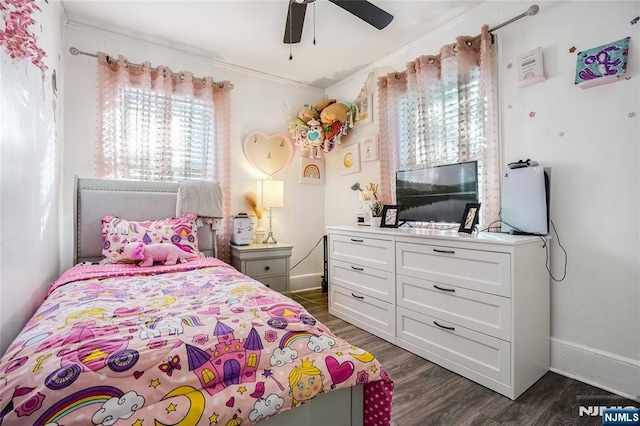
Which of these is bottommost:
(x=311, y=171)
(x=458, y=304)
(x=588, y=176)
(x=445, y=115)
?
(x=458, y=304)

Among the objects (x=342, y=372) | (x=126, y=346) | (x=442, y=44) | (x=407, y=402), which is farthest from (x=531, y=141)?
(x=126, y=346)

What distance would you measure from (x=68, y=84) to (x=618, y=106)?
3941mm

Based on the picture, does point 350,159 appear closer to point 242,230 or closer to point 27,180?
point 242,230

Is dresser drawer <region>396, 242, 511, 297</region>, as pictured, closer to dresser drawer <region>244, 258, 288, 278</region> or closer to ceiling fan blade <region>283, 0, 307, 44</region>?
dresser drawer <region>244, 258, 288, 278</region>

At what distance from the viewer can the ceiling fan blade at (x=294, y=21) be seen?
6.80ft

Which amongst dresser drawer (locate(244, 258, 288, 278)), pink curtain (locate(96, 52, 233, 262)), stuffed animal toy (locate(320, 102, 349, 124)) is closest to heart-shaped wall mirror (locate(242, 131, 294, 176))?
pink curtain (locate(96, 52, 233, 262))

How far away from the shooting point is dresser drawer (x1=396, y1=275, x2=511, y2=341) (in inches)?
68.4

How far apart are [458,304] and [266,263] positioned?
1.86m

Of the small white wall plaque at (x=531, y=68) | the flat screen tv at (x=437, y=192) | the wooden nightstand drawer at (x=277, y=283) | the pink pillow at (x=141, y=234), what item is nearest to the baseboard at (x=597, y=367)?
the flat screen tv at (x=437, y=192)

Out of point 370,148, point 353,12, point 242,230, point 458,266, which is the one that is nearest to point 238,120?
point 242,230

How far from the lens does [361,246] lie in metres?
2.64

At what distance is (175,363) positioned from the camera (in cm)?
93

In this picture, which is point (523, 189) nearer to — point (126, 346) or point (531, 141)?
point (531, 141)

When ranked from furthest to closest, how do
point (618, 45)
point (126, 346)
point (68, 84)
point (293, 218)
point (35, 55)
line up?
1. point (293, 218)
2. point (68, 84)
3. point (618, 45)
4. point (35, 55)
5. point (126, 346)
